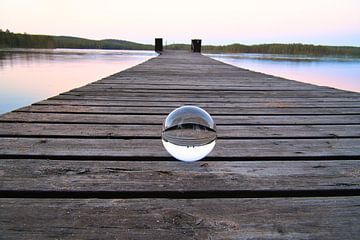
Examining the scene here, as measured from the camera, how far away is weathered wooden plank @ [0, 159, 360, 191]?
3.26ft

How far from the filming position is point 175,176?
3.55 feet

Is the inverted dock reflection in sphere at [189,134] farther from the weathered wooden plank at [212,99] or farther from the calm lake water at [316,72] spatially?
the calm lake water at [316,72]

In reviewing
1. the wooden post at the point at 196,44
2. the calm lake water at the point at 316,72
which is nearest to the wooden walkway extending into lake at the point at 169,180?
the calm lake water at the point at 316,72

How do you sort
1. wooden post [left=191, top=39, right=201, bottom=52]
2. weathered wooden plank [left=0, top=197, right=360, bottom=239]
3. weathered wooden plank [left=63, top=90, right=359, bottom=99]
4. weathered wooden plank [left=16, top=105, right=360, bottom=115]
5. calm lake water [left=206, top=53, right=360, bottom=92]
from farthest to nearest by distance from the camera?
wooden post [left=191, top=39, right=201, bottom=52], calm lake water [left=206, top=53, right=360, bottom=92], weathered wooden plank [left=63, top=90, right=359, bottom=99], weathered wooden plank [left=16, top=105, right=360, bottom=115], weathered wooden plank [left=0, top=197, right=360, bottom=239]

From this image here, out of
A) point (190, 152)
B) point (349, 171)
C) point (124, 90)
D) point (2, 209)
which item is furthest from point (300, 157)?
point (124, 90)

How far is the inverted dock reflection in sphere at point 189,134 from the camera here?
1.15 metres

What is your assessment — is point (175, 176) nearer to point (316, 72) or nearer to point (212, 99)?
point (212, 99)

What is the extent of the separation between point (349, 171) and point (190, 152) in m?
0.68

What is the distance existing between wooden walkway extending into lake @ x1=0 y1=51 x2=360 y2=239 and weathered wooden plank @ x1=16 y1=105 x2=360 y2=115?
100 millimetres

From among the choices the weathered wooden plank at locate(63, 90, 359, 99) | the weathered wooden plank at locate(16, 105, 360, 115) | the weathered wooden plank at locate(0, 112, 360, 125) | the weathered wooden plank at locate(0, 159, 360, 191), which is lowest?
the weathered wooden plank at locate(0, 159, 360, 191)

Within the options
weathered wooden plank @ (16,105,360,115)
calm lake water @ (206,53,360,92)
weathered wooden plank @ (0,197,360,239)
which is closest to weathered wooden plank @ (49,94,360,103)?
weathered wooden plank @ (16,105,360,115)

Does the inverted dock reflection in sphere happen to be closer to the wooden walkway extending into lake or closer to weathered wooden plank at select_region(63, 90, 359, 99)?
the wooden walkway extending into lake

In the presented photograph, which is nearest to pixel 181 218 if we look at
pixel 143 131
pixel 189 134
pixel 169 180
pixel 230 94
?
pixel 169 180

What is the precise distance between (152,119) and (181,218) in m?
1.21
